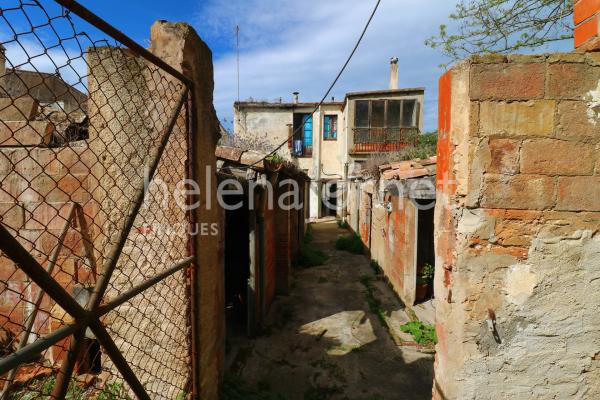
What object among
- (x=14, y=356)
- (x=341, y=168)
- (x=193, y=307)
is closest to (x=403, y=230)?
(x=193, y=307)

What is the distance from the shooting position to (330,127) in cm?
2081

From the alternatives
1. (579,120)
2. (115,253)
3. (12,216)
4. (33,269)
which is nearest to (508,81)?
(579,120)

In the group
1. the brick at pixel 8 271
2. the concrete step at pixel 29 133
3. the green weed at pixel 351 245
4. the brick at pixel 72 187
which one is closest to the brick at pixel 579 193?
the brick at pixel 72 187

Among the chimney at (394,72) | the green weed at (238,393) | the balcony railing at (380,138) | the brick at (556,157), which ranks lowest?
the green weed at (238,393)

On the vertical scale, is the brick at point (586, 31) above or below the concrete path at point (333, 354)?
above

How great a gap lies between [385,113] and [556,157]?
16443 mm

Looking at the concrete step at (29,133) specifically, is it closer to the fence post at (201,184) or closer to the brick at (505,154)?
the fence post at (201,184)

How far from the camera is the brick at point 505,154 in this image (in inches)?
84.1

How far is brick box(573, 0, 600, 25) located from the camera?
204 centimetres

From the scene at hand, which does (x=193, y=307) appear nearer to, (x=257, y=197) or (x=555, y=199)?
(x=555, y=199)

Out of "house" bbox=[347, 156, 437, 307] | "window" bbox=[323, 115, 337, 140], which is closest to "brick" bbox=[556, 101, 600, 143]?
"house" bbox=[347, 156, 437, 307]

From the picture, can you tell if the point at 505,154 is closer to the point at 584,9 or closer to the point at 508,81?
the point at 508,81

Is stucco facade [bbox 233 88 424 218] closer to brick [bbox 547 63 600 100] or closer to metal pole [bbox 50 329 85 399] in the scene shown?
brick [bbox 547 63 600 100]

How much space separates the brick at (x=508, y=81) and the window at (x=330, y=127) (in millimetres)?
18825
